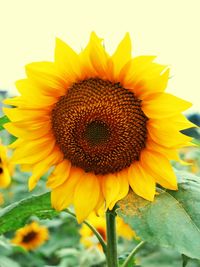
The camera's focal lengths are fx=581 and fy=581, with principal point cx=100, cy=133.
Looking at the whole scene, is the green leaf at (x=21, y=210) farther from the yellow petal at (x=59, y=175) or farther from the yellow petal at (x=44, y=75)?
the yellow petal at (x=44, y=75)

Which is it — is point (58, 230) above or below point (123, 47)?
below

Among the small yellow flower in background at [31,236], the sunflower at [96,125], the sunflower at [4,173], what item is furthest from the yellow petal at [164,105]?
the small yellow flower in background at [31,236]

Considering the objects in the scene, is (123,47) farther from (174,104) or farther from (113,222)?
(113,222)

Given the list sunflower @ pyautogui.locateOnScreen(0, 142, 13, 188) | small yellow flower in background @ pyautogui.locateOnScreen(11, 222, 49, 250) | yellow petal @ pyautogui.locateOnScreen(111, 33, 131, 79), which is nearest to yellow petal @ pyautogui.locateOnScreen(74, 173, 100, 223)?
yellow petal @ pyautogui.locateOnScreen(111, 33, 131, 79)

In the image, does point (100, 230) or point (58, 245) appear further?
point (58, 245)

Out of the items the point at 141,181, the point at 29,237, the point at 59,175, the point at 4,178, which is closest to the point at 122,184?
the point at 141,181

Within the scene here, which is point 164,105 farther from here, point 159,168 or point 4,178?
point 4,178

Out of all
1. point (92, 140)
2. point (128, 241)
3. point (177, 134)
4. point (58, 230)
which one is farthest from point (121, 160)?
point (58, 230)
